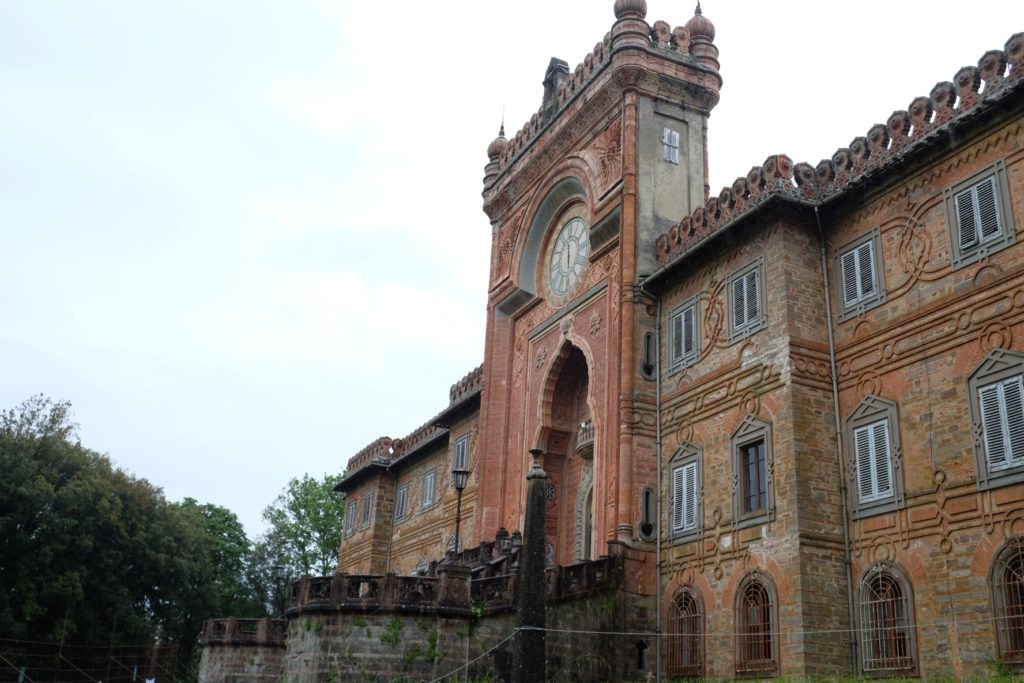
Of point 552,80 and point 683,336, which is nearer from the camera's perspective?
point 683,336

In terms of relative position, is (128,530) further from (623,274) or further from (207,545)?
(623,274)

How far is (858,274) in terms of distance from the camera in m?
17.2

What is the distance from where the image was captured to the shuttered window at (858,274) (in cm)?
1694

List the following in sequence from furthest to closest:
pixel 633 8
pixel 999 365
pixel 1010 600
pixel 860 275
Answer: pixel 633 8 → pixel 860 275 → pixel 999 365 → pixel 1010 600

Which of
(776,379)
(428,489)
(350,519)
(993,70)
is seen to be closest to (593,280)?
(776,379)

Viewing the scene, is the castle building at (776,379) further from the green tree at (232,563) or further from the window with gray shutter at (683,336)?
the green tree at (232,563)

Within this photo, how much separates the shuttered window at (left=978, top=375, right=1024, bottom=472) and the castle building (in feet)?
0.14

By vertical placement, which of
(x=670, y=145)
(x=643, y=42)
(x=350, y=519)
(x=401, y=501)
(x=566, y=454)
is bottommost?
(x=566, y=454)

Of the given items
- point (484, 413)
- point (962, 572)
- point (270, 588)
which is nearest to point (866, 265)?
point (962, 572)

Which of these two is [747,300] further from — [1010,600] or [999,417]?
[1010,600]

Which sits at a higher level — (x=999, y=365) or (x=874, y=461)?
(x=999, y=365)

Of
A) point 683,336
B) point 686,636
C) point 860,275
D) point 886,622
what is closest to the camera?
point 886,622

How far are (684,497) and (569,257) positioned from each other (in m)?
8.35

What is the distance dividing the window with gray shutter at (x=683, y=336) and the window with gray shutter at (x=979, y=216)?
5.96 m
